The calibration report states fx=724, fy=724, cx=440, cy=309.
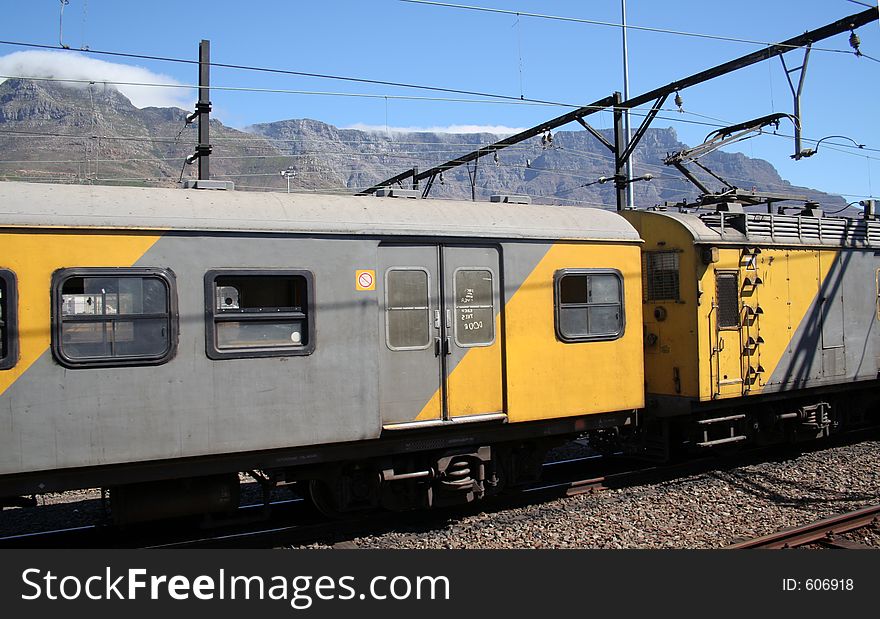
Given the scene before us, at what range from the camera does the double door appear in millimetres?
7477

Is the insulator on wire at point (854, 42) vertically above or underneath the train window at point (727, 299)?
above

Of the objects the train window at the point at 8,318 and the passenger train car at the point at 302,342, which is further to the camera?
the passenger train car at the point at 302,342

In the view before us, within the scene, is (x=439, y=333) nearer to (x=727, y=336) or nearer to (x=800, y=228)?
(x=727, y=336)

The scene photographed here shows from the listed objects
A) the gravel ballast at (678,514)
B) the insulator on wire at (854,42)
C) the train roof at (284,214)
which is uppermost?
the insulator on wire at (854,42)

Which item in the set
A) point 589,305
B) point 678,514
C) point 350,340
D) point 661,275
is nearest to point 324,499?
point 350,340

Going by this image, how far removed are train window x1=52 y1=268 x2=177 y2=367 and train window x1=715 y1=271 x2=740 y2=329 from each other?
23.6ft

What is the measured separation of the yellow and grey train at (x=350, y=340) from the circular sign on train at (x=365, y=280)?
2 cm

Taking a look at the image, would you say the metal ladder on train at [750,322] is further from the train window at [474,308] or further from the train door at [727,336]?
the train window at [474,308]

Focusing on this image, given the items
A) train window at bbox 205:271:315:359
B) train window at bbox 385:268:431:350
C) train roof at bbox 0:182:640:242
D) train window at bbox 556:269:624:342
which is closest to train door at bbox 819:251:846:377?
train roof at bbox 0:182:640:242

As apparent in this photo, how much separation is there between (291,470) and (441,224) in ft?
9.92

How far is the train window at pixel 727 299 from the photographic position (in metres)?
10.0

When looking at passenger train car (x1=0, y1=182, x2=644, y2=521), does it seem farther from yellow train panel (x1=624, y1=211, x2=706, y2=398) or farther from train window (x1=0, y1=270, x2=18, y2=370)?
yellow train panel (x1=624, y1=211, x2=706, y2=398)

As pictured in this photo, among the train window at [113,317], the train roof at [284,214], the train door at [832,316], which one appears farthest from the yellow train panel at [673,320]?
the train window at [113,317]
